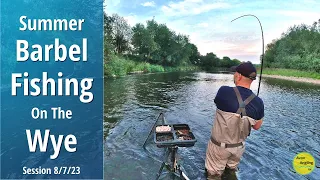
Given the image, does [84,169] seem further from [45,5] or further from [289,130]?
[45,5]

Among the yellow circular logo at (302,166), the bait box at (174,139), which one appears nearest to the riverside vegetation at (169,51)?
the yellow circular logo at (302,166)

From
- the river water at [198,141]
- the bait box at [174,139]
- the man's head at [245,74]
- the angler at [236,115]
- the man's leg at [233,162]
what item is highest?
the man's head at [245,74]

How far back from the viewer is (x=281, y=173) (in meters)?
6.56

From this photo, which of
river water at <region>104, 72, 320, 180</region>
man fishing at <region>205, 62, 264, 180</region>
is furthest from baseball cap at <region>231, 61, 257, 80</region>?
river water at <region>104, 72, 320, 180</region>

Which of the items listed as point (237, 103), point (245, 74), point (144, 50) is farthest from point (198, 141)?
point (144, 50)

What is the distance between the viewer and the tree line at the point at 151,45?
56.1 m

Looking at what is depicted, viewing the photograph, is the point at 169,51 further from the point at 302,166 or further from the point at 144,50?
the point at 302,166

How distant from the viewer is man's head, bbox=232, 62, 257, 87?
466 cm

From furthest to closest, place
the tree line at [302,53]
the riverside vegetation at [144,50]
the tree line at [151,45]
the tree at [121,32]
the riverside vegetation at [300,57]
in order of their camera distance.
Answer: the tree at [121,32], the tree line at [151,45], the tree line at [302,53], the riverside vegetation at [300,57], the riverside vegetation at [144,50]

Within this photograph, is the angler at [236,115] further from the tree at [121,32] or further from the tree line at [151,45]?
the tree at [121,32]

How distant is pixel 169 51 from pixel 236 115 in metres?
92.1

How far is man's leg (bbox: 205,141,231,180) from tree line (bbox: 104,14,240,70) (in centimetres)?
3078

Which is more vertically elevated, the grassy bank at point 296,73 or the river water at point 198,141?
the grassy bank at point 296,73

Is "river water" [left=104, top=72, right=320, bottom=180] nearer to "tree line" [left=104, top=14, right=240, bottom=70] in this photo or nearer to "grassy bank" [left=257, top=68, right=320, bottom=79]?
"tree line" [left=104, top=14, right=240, bottom=70]
